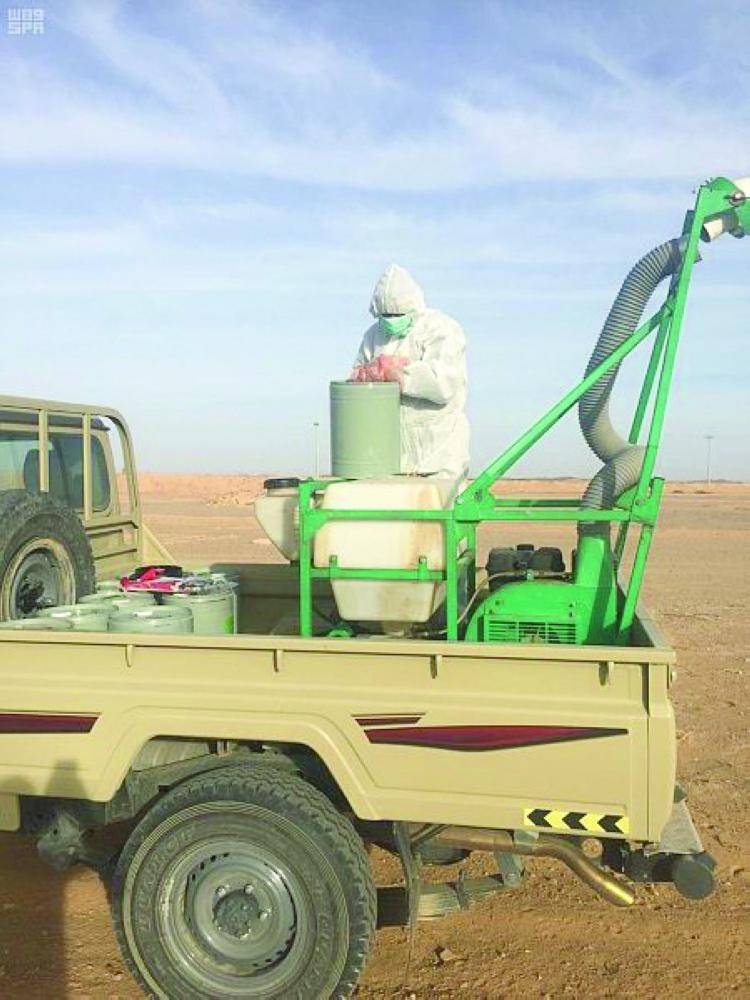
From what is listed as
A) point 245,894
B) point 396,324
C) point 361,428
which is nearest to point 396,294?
point 396,324

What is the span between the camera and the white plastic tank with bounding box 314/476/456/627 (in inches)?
135

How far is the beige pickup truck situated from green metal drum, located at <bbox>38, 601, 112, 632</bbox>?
1.12 feet

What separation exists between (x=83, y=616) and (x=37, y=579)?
2.07 feet

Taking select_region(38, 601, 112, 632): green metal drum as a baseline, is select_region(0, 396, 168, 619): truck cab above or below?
above

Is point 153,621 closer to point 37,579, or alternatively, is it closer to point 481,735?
point 37,579

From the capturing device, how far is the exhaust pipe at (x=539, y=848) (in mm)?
3180

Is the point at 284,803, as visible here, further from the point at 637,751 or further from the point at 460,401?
the point at 460,401

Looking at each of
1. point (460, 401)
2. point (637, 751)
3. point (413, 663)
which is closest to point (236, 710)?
point (413, 663)

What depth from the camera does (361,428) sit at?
3969 millimetres

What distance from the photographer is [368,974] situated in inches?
145

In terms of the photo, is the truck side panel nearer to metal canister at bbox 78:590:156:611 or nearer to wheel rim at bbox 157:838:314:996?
wheel rim at bbox 157:838:314:996

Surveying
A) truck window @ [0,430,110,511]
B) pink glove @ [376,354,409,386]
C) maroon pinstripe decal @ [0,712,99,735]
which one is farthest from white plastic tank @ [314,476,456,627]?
truck window @ [0,430,110,511]

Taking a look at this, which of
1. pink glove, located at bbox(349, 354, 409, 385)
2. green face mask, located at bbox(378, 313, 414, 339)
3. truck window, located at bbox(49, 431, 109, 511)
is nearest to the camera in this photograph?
pink glove, located at bbox(349, 354, 409, 385)

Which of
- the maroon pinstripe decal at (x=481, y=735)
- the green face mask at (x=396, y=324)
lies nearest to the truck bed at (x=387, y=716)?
the maroon pinstripe decal at (x=481, y=735)
